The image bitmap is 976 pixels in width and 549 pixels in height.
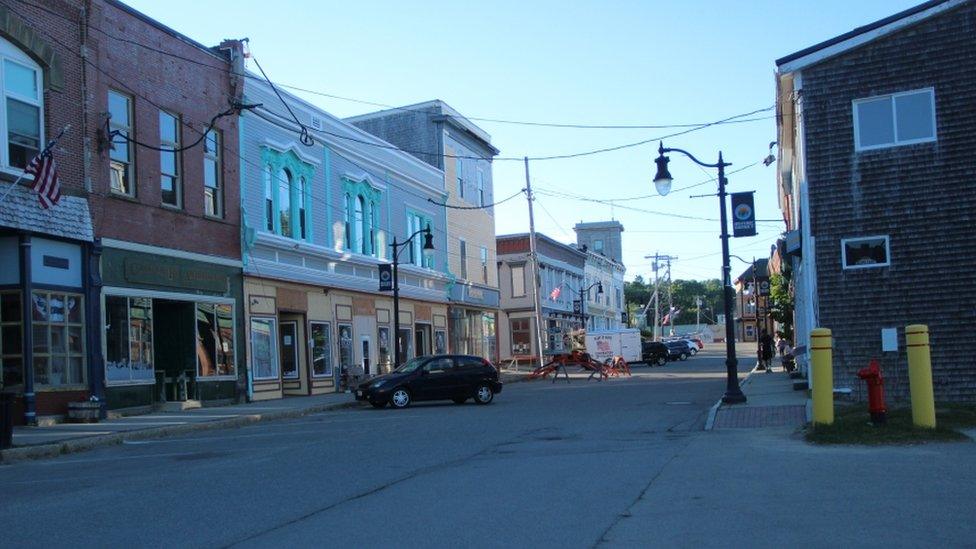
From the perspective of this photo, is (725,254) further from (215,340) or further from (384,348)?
(384,348)

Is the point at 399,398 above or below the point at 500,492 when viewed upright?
below

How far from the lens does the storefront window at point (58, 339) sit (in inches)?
782

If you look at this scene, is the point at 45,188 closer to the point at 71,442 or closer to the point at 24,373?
the point at 24,373

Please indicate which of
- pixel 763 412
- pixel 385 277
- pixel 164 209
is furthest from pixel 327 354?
pixel 763 412

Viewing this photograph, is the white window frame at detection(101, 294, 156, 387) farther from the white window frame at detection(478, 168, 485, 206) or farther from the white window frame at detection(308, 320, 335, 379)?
the white window frame at detection(478, 168, 485, 206)

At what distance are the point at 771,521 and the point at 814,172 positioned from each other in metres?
13.1

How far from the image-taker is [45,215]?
19797 millimetres

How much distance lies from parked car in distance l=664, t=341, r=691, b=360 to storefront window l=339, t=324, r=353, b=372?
1454 inches

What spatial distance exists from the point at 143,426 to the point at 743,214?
541 inches

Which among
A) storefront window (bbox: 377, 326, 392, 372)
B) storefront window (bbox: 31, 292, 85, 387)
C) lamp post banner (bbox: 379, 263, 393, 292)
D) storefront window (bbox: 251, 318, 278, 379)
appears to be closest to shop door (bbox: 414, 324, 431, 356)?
storefront window (bbox: 377, 326, 392, 372)

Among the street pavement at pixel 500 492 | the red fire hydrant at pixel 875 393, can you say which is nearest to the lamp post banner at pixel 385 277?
the street pavement at pixel 500 492

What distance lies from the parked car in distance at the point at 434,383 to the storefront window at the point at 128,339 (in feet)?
18.5

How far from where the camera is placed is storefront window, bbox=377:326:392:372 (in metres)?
36.4

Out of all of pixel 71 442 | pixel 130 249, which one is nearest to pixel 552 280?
pixel 130 249
